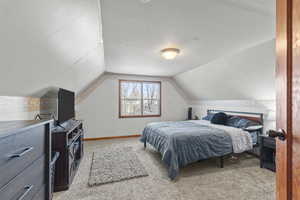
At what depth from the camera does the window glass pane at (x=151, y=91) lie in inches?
212

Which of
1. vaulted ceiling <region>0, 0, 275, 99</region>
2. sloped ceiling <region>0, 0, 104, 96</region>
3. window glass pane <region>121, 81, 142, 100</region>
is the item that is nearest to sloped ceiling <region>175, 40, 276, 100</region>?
vaulted ceiling <region>0, 0, 275, 99</region>

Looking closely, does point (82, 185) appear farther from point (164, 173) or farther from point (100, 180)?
point (164, 173)

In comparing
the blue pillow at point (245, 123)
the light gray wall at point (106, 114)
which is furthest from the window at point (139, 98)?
the blue pillow at point (245, 123)

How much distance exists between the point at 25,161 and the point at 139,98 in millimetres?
4460

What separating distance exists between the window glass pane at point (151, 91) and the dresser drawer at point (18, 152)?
4.37 meters

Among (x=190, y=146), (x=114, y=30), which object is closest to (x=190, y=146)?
(x=190, y=146)

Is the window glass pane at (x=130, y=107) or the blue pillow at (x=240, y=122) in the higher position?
the window glass pane at (x=130, y=107)

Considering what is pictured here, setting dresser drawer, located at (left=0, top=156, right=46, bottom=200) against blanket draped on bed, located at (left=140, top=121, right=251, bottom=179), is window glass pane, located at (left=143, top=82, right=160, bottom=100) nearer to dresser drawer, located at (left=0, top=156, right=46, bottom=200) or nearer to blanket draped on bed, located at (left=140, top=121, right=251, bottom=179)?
blanket draped on bed, located at (left=140, top=121, right=251, bottom=179)

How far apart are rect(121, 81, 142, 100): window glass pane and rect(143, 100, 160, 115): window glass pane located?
0.40m

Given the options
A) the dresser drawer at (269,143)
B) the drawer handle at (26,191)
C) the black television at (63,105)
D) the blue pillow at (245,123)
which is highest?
the black television at (63,105)

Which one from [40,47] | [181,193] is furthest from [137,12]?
[181,193]

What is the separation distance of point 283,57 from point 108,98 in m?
4.66

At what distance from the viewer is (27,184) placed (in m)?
0.92

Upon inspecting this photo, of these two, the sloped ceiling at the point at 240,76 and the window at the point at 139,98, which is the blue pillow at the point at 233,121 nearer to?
the sloped ceiling at the point at 240,76
